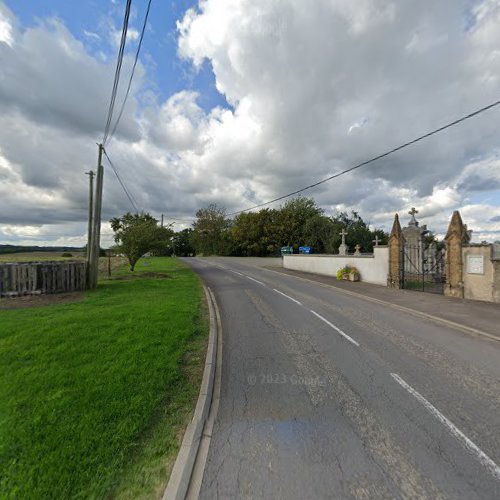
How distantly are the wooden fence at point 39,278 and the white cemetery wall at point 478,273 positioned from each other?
17.8m

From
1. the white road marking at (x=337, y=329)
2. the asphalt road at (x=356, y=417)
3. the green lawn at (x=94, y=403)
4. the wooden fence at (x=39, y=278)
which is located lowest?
the asphalt road at (x=356, y=417)

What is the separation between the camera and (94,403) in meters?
3.45

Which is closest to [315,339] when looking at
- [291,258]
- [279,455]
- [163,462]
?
[279,455]

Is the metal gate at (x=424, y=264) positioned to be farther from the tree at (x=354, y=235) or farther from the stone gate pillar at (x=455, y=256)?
the tree at (x=354, y=235)

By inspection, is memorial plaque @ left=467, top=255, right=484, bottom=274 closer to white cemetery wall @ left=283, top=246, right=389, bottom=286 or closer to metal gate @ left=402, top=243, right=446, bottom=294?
white cemetery wall @ left=283, top=246, right=389, bottom=286

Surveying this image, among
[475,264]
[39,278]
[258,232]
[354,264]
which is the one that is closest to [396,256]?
[475,264]

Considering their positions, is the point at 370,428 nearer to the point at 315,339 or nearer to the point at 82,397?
the point at 315,339

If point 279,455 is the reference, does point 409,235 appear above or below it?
above

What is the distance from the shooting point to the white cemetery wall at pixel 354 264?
16.1 m

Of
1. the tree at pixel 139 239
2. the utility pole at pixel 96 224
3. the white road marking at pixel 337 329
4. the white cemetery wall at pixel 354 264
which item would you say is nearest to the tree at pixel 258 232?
the white cemetery wall at pixel 354 264

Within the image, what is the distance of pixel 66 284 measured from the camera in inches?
503

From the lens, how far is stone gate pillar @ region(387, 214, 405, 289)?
1471 centimetres

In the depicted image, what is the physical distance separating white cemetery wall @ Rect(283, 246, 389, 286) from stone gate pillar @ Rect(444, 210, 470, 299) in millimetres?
3642

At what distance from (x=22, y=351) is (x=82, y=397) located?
2.61 metres
